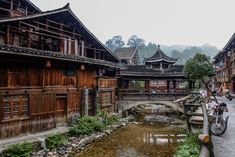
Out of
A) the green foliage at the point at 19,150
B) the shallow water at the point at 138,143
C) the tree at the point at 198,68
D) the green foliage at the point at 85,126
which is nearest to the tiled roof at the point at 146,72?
the tree at the point at 198,68

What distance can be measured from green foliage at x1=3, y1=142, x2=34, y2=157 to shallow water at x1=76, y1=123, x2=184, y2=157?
307cm

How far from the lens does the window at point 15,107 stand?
15578mm

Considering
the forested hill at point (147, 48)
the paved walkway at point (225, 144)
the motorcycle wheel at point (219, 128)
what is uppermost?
the forested hill at point (147, 48)

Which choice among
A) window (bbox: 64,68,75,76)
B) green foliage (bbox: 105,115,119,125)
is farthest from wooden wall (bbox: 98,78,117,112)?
window (bbox: 64,68,75,76)

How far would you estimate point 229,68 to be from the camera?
144 ft

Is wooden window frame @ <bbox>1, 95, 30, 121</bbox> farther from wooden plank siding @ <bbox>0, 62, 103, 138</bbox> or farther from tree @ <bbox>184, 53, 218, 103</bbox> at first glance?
tree @ <bbox>184, 53, 218, 103</bbox>

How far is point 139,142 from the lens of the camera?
20047 mm

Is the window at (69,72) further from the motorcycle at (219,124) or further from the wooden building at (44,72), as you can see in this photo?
the motorcycle at (219,124)

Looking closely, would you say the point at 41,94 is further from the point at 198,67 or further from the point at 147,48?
the point at 147,48

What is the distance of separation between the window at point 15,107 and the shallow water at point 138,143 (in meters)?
4.53

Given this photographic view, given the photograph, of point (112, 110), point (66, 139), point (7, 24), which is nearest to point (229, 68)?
point (112, 110)

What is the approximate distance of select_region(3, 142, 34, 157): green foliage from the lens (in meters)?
13.5

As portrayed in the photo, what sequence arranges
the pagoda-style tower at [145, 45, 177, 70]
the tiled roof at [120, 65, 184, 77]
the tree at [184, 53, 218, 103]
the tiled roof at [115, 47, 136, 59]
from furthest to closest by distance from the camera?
the tiled roof at [115, 47, 136, 59] < the pagoda-style tower at [145, 45, 177, 70] < the tiled roof at [120, 65, 184, 77] < the tree at [184, 53, 218, 103]

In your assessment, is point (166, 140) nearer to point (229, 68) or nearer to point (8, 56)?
point (8, 56)
